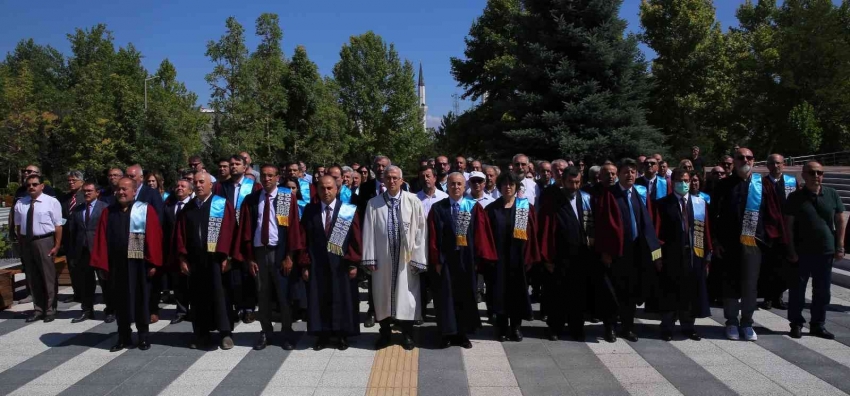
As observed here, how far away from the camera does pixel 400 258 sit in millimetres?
6367

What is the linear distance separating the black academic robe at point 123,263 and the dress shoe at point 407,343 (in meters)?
2.70

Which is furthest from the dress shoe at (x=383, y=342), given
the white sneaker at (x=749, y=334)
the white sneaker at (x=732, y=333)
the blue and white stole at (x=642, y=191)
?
the white sneaker at (x=749, y=334)

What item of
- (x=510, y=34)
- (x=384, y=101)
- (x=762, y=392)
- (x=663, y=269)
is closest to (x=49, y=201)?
(x=663, y=269)

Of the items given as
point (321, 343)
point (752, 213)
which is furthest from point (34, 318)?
point (752, 213)

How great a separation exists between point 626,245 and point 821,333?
89.9 inches

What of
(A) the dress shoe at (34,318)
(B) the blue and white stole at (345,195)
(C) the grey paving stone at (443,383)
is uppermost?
(B) the blue and white stole at (345,195)

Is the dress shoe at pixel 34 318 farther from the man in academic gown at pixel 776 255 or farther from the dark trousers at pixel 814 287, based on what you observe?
the dark trousers at pixel 814 287

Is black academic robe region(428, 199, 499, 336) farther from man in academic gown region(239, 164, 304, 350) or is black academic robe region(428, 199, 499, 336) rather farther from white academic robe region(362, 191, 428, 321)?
man in academic gown region(239, 164, 304, 350)

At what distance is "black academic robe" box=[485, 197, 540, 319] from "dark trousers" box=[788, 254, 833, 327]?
112 inches

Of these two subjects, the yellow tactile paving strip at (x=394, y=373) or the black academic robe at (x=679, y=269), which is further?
the black academic robe at (x=679, y=269)

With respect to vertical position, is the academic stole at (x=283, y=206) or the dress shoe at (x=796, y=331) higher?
the academic stole at (x=283, y=206)

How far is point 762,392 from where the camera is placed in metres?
5.05

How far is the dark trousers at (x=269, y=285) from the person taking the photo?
648cm

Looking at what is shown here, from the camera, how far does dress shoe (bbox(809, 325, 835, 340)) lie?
6535 millimetres
